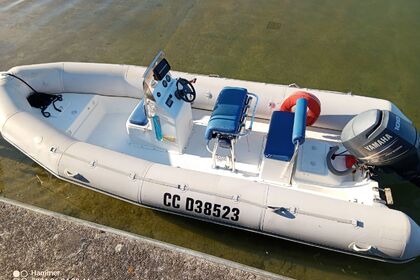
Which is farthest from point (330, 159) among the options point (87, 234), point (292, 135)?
point (87, 234)

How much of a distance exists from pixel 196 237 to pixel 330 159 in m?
1.58

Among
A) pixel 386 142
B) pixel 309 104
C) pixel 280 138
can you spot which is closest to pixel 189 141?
pixel 280 138

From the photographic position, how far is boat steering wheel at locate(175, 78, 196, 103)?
4.05 m

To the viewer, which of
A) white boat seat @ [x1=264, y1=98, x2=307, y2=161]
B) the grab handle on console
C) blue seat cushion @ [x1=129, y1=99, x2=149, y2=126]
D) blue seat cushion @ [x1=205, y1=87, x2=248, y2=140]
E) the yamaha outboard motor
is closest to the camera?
the grab handle on console

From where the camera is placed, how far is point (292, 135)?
3686 millimetres

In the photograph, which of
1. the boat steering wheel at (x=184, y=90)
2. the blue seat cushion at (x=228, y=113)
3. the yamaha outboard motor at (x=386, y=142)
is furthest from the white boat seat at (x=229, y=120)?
the yamaha outboard motor at (x=386, y=142)

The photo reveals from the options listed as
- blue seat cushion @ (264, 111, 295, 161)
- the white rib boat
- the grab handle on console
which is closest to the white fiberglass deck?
the white rib boat

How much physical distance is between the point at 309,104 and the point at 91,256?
2585 mm

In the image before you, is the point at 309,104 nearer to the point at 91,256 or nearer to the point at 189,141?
the point at 189,141

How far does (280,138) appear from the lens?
373 centimetres

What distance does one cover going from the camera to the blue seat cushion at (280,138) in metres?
3.63

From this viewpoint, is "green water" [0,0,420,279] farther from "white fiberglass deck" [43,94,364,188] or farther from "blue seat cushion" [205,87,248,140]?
"blue seat cushion" [205,87,248,140]

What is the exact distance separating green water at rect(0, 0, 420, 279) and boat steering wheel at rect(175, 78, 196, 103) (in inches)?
50.0

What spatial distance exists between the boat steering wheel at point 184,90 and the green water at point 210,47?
127 cm
